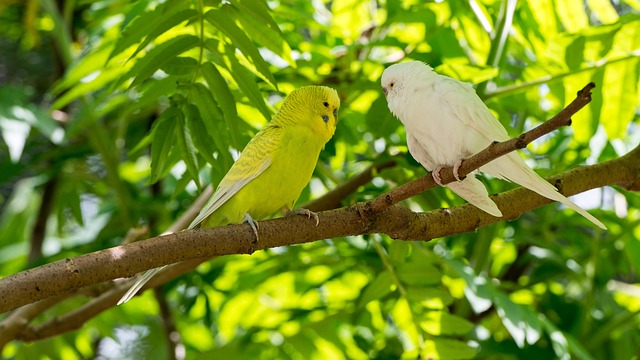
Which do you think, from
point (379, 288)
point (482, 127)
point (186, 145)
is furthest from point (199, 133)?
point (379, 288)

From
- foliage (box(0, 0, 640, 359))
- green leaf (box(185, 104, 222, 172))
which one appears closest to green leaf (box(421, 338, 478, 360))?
foliage (box(0, 0, 640, 359))

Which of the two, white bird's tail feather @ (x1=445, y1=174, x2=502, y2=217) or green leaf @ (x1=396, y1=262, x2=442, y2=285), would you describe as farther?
green leaf @ (x1=396, y1=262, x2=442, y2=285)

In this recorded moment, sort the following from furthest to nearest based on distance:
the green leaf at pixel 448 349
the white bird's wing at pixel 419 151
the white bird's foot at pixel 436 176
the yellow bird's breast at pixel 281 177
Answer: the green leaf at pixel 448 349, the yellow bird's breast at pixel 281 177, the white bird's wing at pixel 419 151, the white bird's foot at pixel 436 176

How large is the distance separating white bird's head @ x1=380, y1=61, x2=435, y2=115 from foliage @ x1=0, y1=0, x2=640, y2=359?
229 mm

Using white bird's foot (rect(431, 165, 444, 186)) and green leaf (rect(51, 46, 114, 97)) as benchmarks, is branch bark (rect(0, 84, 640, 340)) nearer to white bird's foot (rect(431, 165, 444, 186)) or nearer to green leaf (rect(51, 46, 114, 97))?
white bird's foot (rect(431, 165, 444, 186))

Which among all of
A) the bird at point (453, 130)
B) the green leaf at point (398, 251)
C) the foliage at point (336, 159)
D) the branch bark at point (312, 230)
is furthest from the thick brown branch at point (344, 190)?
the branch bark at point (312, 230)

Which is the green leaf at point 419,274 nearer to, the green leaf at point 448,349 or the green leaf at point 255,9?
the green leaf at point 448,349

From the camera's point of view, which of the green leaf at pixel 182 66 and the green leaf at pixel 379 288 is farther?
the green leaf at pixel 379 288

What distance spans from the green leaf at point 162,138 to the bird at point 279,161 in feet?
0.46

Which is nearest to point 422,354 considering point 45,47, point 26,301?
point 26,301

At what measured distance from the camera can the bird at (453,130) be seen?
1.69m

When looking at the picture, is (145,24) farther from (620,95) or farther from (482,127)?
(620,95)

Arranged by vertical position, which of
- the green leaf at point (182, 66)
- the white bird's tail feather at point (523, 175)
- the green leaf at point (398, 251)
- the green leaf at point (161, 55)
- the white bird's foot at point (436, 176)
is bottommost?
the green leaf at point (398, 251)

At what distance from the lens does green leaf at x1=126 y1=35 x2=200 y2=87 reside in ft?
5.90
